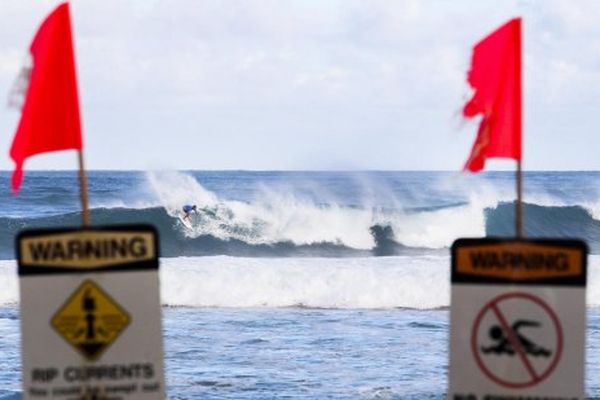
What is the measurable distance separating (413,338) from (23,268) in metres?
12.8

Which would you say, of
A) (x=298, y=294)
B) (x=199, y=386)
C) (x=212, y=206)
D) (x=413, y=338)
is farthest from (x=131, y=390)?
(x=212, y=206)

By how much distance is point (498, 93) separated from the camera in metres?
7.96

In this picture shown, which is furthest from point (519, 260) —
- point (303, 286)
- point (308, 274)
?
point (308, 274)

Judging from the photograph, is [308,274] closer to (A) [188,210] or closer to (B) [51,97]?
(A) [188,210]

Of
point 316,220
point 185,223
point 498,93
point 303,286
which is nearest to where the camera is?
point 498,93

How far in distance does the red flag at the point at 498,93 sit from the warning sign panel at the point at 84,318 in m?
1.90

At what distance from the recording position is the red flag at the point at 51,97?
25.9 ft

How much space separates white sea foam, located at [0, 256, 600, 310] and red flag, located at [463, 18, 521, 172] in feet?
56.2

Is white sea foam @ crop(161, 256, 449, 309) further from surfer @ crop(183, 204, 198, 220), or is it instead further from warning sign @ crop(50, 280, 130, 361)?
warning sign @ crop(50, 280, 130, 361)

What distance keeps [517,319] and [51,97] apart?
104 inches

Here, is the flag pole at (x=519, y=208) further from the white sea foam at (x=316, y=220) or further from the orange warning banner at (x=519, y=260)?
the white sea foam at (x=316, y=220)

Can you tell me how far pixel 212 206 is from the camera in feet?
154

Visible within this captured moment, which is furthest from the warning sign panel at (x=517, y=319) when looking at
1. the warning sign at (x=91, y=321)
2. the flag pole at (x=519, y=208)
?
the warning sign at (x=91, y=321)

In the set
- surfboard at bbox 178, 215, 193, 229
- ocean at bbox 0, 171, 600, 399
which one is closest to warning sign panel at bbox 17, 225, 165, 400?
ocean at bbox 0, 171, 600, 399
